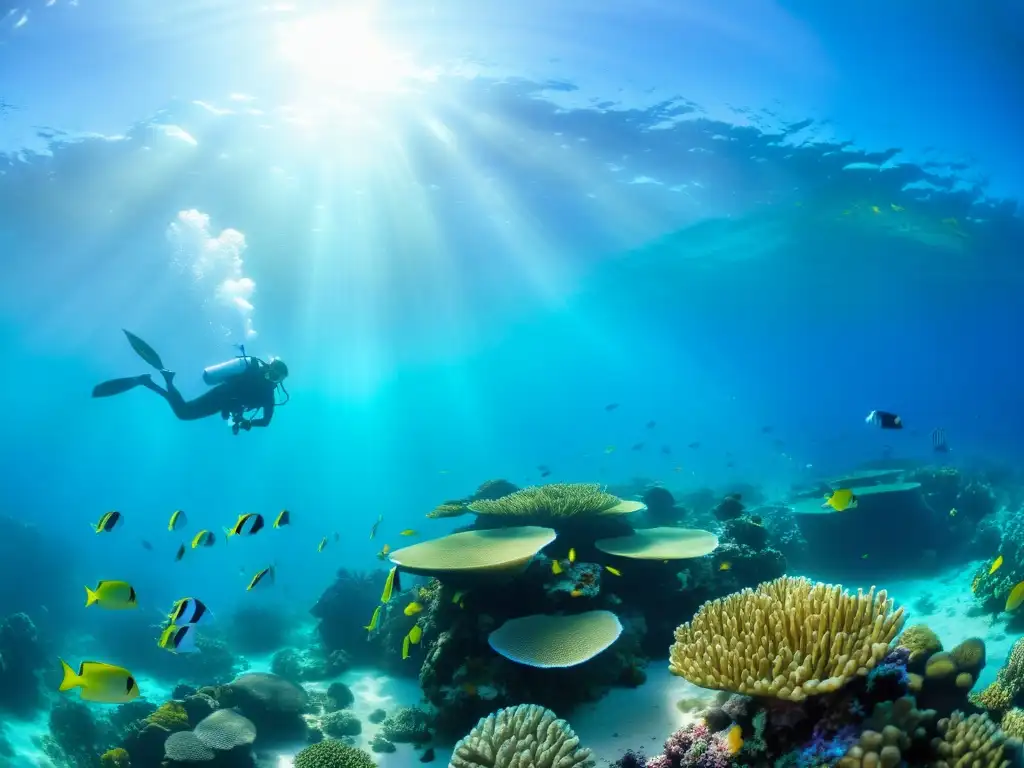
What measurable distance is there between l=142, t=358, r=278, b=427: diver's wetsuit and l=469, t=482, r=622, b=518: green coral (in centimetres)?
673

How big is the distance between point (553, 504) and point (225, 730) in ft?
16.6

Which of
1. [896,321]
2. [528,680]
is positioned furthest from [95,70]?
[896,321]

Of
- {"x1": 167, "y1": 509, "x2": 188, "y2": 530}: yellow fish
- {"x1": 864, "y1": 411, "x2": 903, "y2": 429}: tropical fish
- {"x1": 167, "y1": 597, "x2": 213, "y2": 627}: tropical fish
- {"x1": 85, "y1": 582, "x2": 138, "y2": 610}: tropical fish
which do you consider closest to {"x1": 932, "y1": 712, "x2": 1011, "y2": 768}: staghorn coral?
{"x1": 864, "y1": 411, "x2": 903, "y2": 429}: tropical fish

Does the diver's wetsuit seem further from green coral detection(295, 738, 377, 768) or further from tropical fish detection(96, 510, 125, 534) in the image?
green coral detection(295, 738, 377, 768)

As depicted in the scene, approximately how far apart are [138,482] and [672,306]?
15113 cm

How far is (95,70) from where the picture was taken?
18.8 metres

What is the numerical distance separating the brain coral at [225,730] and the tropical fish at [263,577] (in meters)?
1.61

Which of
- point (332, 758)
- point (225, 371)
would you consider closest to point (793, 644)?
point (332, 758)

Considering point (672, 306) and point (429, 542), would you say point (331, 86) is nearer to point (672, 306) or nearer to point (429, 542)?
point (429, 542)

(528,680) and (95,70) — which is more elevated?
(95,70)

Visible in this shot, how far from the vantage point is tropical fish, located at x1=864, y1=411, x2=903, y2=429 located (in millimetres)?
6691

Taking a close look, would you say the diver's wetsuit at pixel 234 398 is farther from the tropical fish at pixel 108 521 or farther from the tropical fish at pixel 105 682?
the tropical fish at pixel 105 682

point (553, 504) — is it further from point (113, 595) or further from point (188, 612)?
point (113, 595)

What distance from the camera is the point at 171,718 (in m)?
7.28
